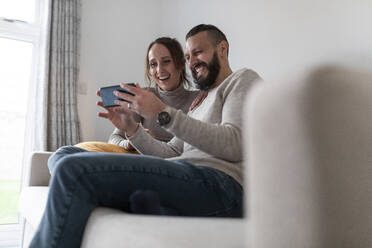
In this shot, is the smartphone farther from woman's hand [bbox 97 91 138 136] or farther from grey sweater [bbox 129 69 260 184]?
grey sweater [bbox 129 69 260 184]

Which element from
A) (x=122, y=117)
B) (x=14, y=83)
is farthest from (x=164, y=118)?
(x=14, y=83)

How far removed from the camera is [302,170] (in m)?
0.36

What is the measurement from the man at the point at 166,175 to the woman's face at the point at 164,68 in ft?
2.49

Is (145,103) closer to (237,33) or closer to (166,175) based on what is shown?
(166,175)

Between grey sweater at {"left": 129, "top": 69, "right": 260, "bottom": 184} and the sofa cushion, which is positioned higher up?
grey sweater at {"left": 129, "top": 69, "right": 260, "bottom": 184}

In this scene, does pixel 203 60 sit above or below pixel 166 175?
above

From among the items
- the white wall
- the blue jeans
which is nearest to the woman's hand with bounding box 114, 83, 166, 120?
the blue jeans

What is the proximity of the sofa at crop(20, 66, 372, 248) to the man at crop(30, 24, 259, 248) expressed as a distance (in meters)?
0.25

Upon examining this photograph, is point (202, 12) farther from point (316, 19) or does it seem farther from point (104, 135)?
point (104, 135)

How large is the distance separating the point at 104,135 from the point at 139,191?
228cm

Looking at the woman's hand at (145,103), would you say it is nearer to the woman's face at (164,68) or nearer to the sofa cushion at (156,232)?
the sofa cushion at (156,232)

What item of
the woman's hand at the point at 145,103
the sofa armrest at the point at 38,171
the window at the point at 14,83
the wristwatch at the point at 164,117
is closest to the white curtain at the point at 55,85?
the window at the point at 14,83

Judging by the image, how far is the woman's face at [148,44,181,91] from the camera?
5.91 ft

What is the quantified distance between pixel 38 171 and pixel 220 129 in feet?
4.25
